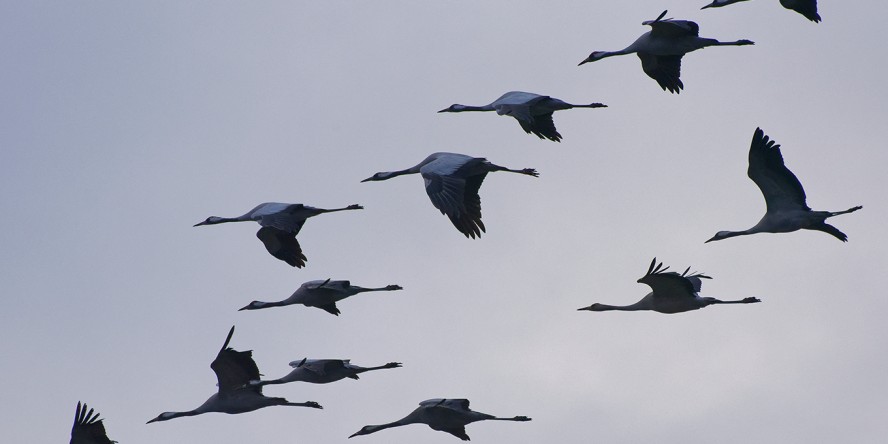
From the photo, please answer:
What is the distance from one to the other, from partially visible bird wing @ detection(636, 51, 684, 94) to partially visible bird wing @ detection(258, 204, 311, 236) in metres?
6.07

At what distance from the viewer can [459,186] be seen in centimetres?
1747

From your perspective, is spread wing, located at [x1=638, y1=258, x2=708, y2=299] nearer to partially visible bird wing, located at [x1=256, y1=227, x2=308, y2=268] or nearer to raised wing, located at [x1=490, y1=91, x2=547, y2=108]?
raised wing, located at [x1=490, y1=91, x2=547, y2=108]

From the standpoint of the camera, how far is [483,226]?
1723 centimetres

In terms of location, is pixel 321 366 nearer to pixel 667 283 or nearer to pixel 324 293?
pixel 324 293

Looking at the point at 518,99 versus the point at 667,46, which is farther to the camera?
the point at 667,46

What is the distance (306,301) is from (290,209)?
1590mm

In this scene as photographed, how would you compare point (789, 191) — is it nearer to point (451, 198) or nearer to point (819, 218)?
point (819, 218)

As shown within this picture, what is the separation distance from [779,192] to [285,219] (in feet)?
24.8

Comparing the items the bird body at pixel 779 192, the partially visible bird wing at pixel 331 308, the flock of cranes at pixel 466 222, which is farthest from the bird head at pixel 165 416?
the bird body at pixel 779 192

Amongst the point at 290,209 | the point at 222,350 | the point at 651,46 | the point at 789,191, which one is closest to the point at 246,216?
the point at 290,209

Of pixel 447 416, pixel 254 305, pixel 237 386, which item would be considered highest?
pixel 254 305

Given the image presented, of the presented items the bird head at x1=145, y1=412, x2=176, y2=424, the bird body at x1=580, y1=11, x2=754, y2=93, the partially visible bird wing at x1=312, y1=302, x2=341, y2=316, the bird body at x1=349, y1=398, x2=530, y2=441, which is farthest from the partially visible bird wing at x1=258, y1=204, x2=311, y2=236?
the bird body at x1=580, y1=11, x2=754, y2=93

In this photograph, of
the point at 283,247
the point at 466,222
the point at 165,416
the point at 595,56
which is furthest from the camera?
the point at 595,56

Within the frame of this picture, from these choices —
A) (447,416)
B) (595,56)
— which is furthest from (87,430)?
(595,56)
